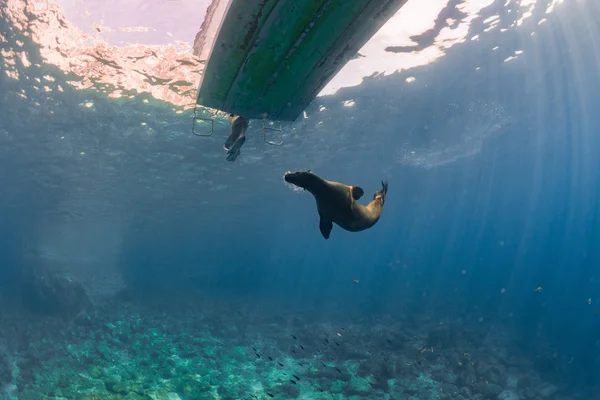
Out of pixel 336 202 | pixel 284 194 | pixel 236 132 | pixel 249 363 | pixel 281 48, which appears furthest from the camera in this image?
pixel 284 194

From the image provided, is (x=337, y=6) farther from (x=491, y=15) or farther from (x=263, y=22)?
(x=491, y=15)

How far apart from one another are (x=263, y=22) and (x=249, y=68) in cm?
98

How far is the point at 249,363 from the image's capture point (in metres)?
14.8

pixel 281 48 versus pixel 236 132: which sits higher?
pixel 281 48

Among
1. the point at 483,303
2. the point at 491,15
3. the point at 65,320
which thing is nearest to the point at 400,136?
the point at 491,15

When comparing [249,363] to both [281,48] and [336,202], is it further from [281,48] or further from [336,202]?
[281,48]

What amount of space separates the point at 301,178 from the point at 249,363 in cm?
1386

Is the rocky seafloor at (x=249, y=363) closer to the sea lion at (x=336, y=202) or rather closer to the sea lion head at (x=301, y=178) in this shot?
the sea lion at (x=336, y=202)

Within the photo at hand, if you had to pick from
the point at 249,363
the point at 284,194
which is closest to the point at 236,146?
the point at 249,363

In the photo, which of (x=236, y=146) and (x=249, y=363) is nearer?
(x=236, y=146)

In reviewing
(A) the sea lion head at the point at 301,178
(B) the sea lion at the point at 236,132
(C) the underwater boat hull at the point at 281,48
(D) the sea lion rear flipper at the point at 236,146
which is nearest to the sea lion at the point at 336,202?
(A) the sea lion head at the point at 301,178

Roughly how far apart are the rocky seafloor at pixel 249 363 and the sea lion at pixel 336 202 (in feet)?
27.5

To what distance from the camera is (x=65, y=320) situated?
21922 mm

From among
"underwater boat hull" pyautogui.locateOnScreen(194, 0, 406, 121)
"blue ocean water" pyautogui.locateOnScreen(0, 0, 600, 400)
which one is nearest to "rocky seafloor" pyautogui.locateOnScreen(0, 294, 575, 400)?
"blue ocean water" pyautogui.locateOnScreen(0, 0, 600, 400)
